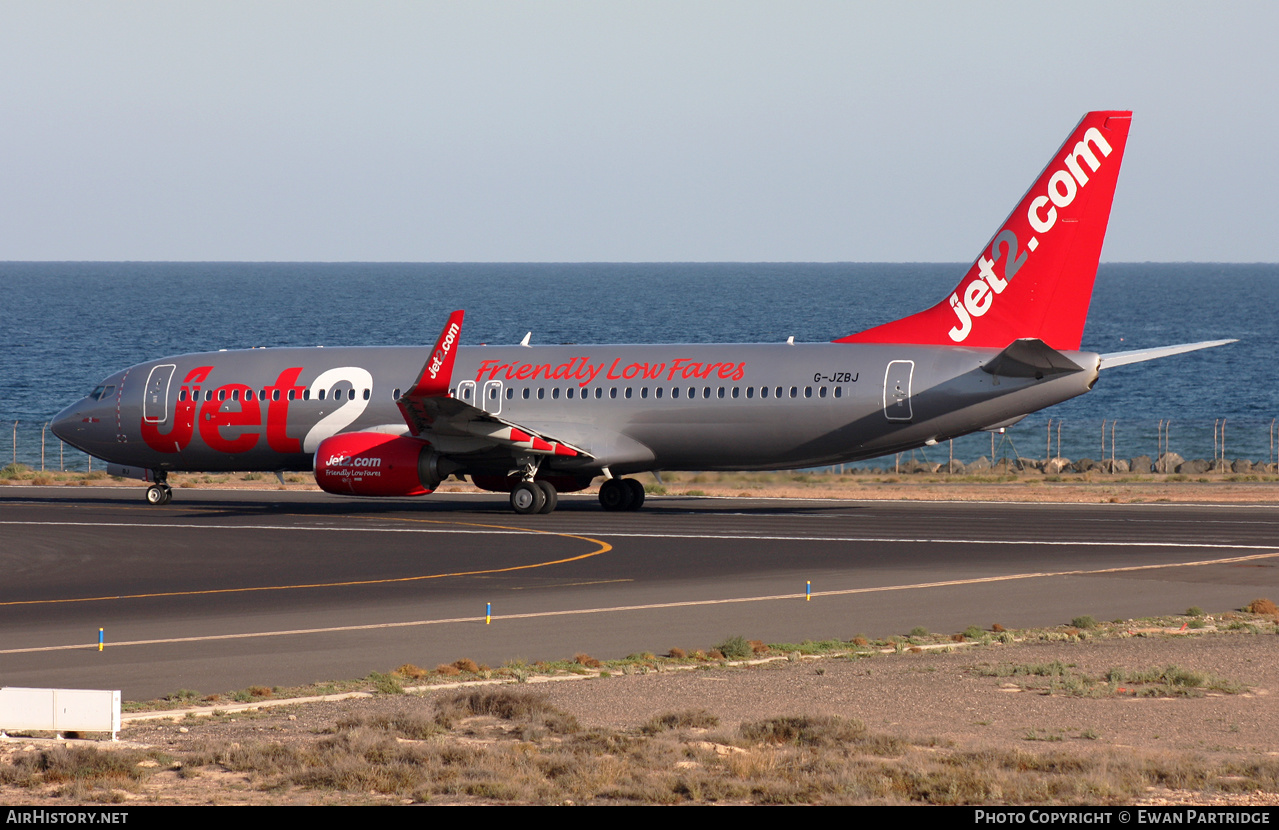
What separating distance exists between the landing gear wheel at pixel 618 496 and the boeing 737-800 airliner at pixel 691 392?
0.10m

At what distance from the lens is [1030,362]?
3388 cm

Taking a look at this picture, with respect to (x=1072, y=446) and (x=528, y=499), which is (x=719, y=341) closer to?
(x=1072, y=446)

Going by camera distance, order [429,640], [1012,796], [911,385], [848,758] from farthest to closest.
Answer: [911,385] → [429,640] → [848,758] → [1012,796]

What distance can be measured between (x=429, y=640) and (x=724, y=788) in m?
8.55

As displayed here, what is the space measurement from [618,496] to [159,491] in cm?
1282

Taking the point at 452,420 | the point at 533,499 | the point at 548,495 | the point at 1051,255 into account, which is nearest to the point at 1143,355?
the point at 1051,255

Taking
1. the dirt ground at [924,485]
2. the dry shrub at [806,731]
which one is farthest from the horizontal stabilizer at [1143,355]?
the dry shrub at [806,731]

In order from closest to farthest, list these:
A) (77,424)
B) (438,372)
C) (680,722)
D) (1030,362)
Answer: (680,722), (1030,362), (438,372), (77,424)

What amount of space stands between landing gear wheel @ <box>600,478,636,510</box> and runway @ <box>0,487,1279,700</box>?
785 mm

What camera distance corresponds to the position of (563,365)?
39.0 m

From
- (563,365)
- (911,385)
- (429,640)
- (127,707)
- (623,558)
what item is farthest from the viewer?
(563,365)

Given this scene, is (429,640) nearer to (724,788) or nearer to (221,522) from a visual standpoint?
(724,788)

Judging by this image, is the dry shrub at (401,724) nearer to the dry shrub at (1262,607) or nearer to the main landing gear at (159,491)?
the dry shrub at (1262,607)

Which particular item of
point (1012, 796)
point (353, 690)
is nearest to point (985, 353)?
point (353, 690)
